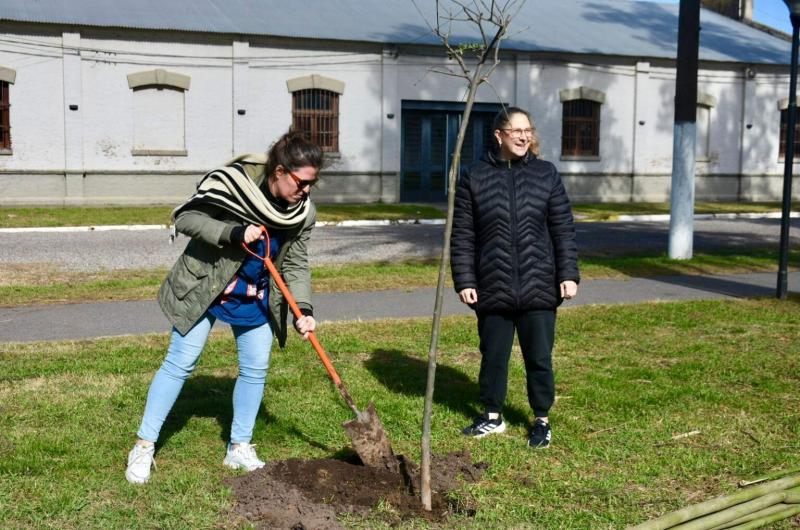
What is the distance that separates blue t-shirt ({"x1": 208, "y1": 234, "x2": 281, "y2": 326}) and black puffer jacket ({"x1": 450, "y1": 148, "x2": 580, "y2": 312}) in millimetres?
1122

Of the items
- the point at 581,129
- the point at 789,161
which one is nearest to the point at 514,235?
the point at 789,161

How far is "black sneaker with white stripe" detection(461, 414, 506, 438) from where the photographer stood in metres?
5.41

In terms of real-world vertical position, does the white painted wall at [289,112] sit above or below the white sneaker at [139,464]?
above

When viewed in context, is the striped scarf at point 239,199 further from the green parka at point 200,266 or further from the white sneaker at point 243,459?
the white sneaker at point 243,459

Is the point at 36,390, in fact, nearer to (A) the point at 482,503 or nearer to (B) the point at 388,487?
(B) the point at 388,487

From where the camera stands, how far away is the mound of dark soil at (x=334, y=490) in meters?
4.15

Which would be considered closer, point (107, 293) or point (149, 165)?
point (107, 293)

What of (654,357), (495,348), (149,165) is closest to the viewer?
(495,348)

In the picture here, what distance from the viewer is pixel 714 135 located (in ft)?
98.8

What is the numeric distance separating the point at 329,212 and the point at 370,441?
18.1m

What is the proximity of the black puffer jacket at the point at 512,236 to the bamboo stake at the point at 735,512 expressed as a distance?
1602 millimetres

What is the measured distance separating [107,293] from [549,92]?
20110 mm

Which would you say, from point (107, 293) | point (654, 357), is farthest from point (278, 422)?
point (107, 293)

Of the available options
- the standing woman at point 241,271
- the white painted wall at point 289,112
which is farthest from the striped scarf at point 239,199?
the white painted wall at point 289,112
